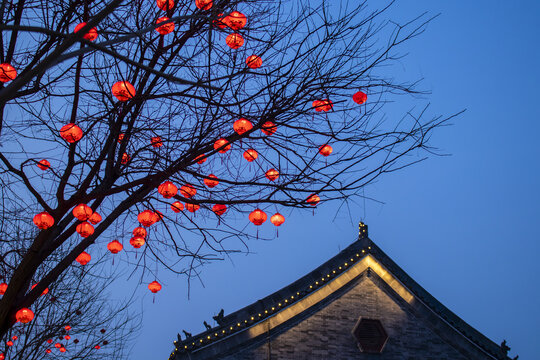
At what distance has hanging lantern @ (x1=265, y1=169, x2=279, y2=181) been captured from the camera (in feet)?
17.1

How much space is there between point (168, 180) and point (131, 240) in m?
1.46

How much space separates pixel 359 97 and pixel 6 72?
3.50 m

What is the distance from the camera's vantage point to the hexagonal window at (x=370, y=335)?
447 inches

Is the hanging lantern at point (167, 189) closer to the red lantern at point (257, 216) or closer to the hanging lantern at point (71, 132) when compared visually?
the hanging lantern at point (71, 132)

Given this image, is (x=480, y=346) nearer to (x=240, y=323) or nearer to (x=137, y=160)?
(x=240, y=323)

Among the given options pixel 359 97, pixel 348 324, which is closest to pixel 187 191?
pixel 359 97

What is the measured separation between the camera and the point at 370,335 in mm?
11578

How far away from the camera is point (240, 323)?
34.3 ft

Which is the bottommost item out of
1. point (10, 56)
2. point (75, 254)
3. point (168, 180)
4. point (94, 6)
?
point (75, 254)

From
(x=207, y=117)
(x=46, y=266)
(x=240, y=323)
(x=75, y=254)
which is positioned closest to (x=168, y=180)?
(x=207, y=117)

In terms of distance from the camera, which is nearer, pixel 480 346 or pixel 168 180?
pixel 168 180

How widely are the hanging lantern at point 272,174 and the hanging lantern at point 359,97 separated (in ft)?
3.93

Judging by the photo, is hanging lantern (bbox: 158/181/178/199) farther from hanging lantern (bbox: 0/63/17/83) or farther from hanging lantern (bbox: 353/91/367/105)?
hanging lantern (bbox: 353/91/367/105)

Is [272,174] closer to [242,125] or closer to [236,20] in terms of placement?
[242,125]
